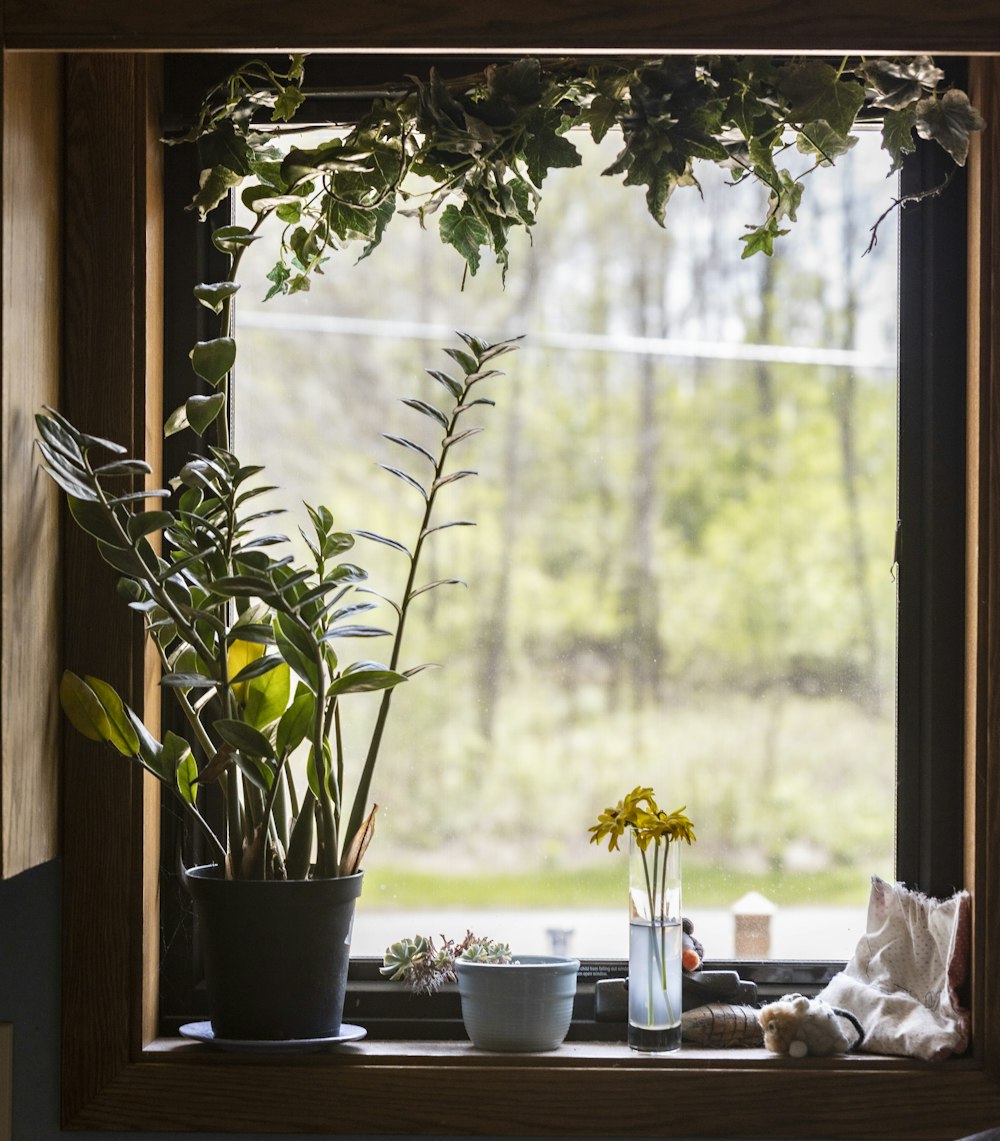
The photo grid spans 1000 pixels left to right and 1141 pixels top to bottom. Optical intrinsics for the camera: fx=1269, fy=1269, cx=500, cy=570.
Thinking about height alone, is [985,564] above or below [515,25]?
below

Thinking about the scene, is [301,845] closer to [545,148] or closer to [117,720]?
[117,720]

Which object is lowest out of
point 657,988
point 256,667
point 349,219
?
point 657,988

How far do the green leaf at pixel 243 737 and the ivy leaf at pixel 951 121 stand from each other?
0.98m

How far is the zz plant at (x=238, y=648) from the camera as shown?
134cm

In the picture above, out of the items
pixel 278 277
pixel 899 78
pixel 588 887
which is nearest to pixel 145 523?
pixel 278 277

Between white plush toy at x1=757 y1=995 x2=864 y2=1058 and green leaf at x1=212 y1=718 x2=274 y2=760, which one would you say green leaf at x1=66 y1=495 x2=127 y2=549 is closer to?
green leaf at x1=212 y1=718 x2=274 y2=760

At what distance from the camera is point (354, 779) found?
5.38 ft

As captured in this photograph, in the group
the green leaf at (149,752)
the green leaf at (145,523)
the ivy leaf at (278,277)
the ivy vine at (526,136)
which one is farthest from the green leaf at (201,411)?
the green leaf at (149,752)

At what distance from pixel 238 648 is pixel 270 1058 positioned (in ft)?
1.54

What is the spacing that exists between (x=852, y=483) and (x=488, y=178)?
23.9 inches

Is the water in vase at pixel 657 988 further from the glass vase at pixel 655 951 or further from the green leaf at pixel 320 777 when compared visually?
the green leaf at pixel 320 777

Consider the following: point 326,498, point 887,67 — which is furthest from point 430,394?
point 887,67

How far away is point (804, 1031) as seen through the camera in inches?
57.7

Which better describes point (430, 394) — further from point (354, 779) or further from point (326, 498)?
point (354, 779)
